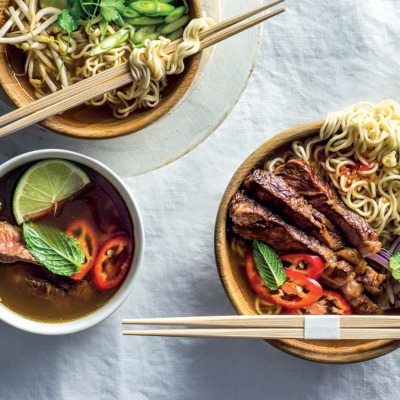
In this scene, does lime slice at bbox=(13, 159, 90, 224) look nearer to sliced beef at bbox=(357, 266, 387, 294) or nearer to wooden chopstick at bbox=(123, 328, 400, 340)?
wooden chopstick at bbox=(123, 328, 400, 340)

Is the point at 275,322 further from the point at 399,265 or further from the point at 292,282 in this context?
the point at 399,265

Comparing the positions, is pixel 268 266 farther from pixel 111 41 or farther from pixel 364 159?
pixel 111 41

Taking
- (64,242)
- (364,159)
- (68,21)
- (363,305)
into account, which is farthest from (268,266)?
(68,21)

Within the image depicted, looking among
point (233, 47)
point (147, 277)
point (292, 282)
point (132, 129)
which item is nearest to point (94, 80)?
point (132, 129)

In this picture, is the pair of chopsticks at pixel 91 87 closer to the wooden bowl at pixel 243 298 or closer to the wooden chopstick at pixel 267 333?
the wooden bowl at pixel 243 298

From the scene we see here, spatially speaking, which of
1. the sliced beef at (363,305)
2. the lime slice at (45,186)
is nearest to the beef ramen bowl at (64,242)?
the lime slice at (45,186)

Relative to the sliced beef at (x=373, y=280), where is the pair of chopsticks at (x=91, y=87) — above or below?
above

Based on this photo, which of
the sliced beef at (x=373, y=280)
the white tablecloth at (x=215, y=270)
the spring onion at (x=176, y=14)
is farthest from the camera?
the white tablecloth at (x=215, y=270)
